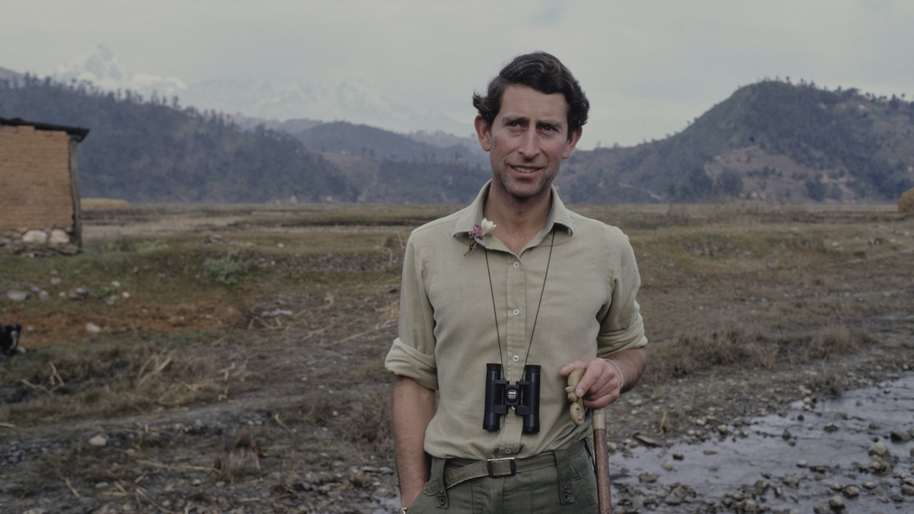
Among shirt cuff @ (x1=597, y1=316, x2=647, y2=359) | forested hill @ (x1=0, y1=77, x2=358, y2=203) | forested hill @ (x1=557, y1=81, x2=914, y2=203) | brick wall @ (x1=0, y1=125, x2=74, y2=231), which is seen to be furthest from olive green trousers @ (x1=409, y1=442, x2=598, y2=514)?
forested hill @ (x1=0, y1=77, x2=358, y2=203)

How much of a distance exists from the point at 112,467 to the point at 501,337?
14.8 feet

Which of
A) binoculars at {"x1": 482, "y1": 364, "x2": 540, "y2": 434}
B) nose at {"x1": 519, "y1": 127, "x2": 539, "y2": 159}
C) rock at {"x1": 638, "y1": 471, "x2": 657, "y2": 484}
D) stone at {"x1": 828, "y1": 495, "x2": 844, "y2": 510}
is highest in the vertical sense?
nose at {"x1": 519, "y1": 127, "x2": 539, "y2": 159}

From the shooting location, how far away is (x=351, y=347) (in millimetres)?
9391

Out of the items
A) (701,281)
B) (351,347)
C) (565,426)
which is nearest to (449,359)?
(565,426)

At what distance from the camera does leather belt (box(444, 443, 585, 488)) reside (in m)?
1.84

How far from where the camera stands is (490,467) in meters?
1.85

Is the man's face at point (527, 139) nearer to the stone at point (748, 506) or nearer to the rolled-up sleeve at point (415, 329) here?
the rolled-up sleeve at point (415, 329)

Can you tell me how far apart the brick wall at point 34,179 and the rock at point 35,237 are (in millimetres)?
125

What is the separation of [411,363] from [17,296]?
10.9 m

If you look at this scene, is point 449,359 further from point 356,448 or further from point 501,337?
point 356,448

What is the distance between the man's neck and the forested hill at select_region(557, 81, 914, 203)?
90001 mm

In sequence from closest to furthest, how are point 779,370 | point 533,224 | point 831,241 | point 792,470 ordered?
point 533,224 < point 792,470 < point 779,370 < point 831,241

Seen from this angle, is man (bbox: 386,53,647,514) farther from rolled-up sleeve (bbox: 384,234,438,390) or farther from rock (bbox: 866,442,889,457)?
rock (bbox: 866,442,889,457)

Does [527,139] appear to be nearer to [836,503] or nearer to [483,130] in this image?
[483,130]
